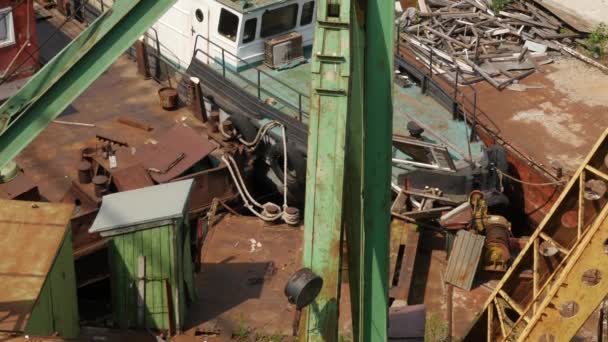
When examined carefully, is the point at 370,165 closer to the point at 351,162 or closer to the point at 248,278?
the point at 351,162

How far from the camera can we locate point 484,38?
21609 millimetres

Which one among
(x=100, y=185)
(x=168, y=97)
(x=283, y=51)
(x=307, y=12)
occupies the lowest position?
(x=168, y=97)

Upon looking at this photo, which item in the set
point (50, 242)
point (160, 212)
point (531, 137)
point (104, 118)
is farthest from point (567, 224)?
point (104, 118)

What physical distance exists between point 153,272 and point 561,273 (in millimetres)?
4622

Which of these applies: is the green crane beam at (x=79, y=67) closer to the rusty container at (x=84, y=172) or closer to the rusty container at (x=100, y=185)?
the rusty container at (x=100, y=185)

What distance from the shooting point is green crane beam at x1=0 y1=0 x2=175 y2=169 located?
725 cm

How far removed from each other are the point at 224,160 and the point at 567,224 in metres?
6.20

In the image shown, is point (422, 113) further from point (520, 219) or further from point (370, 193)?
point (370, 193)

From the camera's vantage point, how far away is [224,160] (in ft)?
48.5

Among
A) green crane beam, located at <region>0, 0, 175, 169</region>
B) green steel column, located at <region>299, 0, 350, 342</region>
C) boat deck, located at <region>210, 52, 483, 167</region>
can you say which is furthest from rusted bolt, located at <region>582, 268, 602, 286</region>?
boat deck, located at <region>210, 52, 483, 167</region>

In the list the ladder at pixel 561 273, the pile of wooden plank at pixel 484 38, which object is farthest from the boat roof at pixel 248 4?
the ladder at pixel 561 273

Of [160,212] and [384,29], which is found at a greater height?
[384,29]

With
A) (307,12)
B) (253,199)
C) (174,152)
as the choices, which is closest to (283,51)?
(307,12)

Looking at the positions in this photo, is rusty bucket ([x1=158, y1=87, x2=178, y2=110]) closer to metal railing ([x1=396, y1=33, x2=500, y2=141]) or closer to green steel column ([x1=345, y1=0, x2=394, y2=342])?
metal railing ([x1=396, y1=33, x2=500, y2=141])
